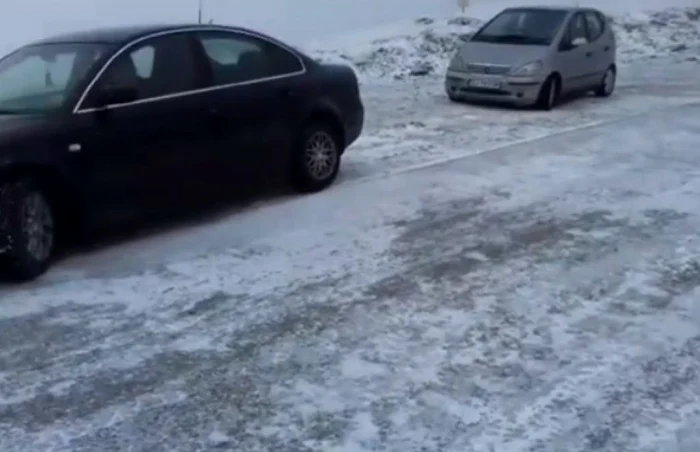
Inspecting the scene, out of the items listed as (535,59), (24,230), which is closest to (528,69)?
(535,59)

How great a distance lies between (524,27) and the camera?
18.0 meters

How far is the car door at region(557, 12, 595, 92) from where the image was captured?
17.5 metres

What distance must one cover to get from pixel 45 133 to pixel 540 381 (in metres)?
3.93

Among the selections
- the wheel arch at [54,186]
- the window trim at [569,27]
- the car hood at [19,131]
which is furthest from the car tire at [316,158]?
the window trim at [569,27]

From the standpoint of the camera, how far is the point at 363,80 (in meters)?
20.3

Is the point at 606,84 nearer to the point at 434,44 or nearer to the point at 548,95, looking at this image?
the point at 548,95

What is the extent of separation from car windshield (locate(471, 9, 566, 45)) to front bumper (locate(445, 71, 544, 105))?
0.93 meters

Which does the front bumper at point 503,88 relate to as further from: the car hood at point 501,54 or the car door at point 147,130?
the car door at point 147,130

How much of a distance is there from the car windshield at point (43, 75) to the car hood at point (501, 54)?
8699mm

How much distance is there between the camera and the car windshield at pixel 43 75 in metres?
8.83

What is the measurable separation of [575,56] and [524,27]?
852mm

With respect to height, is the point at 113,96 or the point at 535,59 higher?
the point at 113,96

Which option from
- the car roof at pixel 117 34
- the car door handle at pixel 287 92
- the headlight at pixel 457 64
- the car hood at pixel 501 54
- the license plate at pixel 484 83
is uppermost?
the car roof at pixel 117 34

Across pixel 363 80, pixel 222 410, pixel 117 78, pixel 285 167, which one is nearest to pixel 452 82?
pixel 363 80
